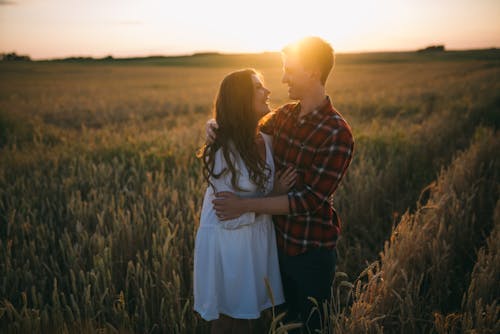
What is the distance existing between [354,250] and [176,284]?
186 centimetres

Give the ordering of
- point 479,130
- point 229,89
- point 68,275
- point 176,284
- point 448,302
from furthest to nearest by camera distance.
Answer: point 479,130
point 68,275
point 448,302
point 176,284
point 229,89

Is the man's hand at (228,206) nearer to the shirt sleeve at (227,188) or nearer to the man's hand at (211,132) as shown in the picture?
the shirt sleeve at (227,188)

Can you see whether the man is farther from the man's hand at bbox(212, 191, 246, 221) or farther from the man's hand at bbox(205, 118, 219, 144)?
the man's hand at bbox(205, 118, 219, 144)

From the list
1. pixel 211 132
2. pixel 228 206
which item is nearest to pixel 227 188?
pixel 228 206

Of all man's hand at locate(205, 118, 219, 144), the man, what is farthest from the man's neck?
man's hand at locate(205, 118, 219, 144)

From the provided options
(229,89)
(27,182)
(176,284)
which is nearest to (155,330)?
(176,284)

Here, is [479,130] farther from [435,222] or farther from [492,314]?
[492,314]

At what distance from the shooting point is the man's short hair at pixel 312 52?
1.78 m

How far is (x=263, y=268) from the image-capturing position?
75.2 inches

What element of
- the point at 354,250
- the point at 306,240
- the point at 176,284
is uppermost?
the point at 306,240

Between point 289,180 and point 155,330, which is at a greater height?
point 289,180

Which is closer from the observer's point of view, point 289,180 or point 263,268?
point 289,180

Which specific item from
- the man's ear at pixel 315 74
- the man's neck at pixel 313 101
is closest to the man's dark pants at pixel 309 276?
the man's neck at pixel 313 101

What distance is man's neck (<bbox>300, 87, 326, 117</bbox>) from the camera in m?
1.84
